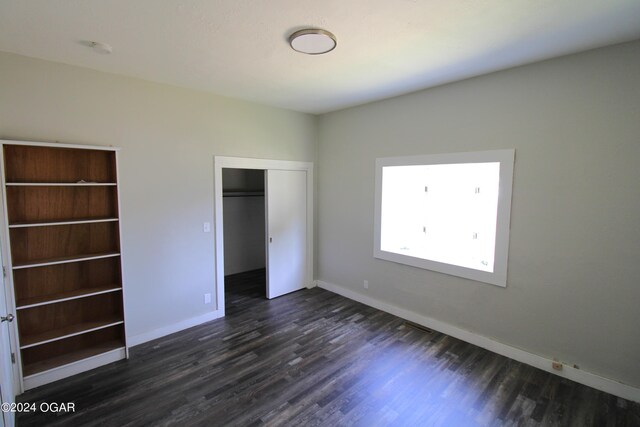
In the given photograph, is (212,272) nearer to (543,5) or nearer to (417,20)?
Result: (417,20)

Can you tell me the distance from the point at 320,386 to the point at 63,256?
2.66 m

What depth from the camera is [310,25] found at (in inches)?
80.4

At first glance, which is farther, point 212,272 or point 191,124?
point 212,272

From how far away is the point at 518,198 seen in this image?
285 centimetres

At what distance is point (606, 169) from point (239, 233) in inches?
208

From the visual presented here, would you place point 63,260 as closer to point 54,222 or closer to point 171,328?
point 54,222

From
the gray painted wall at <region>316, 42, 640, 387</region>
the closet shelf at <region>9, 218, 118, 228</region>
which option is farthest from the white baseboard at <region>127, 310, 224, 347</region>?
the gray painted wall at <region>316, 42, 640, 387</region>

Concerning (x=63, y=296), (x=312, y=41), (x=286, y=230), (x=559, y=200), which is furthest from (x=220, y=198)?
(x=559, y=200)

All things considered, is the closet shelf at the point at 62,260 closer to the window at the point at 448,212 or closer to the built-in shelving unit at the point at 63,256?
the built-in shelving unit at the point at 63,256

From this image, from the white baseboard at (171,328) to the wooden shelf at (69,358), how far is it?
0.73 ft

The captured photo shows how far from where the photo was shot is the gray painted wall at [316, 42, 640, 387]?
2.35 m

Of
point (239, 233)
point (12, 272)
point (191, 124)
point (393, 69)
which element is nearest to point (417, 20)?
point (393, 69)

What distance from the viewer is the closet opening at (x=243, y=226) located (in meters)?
5.63

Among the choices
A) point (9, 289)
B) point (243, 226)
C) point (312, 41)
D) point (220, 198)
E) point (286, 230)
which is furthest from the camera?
point (243, 226)
